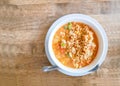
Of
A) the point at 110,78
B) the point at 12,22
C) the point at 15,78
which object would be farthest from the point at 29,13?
the point at 110,78

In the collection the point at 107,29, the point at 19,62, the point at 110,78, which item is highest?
the point at 107,29

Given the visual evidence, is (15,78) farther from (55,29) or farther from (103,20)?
(103,20)

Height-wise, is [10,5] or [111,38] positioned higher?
[10,5]

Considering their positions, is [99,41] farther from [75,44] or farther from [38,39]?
[38,39]
